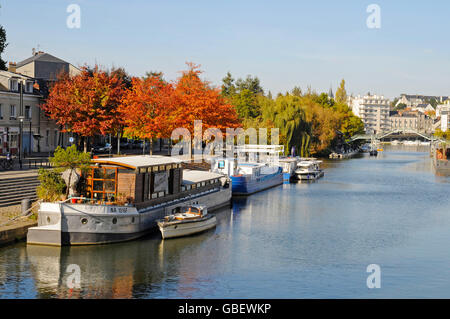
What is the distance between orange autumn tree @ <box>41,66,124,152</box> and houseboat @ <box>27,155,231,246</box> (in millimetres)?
21196

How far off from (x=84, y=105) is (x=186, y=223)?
27.2 metres

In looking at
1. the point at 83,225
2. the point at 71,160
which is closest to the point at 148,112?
the point at 71,160

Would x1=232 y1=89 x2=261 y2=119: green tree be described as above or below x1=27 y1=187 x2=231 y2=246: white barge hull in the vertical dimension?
above

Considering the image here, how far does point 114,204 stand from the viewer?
31.1m

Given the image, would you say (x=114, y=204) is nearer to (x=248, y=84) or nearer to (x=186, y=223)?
(x=186, y=223)

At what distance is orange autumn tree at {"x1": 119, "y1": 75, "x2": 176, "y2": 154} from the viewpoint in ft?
203

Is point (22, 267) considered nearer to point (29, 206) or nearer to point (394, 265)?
point (29, 206)

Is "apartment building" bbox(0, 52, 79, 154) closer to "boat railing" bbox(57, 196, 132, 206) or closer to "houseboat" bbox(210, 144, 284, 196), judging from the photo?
"houseboat" bbox(210, 144, 284, 196)

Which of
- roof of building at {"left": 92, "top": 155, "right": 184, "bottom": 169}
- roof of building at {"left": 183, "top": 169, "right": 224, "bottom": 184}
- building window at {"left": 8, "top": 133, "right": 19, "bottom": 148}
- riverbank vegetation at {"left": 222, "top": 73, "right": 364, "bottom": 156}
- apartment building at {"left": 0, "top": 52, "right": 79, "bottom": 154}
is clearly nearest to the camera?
roof of building at {"left": 92, "top": 155, "right": 184, "bottom": 169}

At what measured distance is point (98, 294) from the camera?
23094 millimetres

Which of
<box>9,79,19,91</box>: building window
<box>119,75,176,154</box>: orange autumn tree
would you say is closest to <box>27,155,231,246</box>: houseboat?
<box>119,75,176,154</box>: orange autumn tree

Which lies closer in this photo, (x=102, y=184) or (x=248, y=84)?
(x=102, y=184)

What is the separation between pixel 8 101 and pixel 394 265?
41.1 metres

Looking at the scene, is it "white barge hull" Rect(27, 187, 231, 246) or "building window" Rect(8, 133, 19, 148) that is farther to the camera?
"building window" Rect(8, 133, 19, 148)
